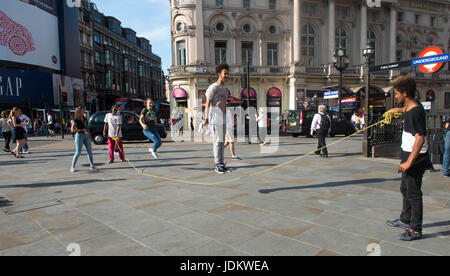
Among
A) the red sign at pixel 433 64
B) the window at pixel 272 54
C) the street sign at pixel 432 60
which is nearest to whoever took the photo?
the street sign at pixel 432 60

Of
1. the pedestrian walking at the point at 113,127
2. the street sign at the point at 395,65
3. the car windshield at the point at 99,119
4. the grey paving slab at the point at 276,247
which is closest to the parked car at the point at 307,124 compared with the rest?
the street sign at the point at 395,65

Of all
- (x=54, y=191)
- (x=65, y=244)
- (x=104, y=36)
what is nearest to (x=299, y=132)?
(x=54, y=191)

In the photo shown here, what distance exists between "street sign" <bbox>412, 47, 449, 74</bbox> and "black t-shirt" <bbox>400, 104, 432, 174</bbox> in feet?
14.0

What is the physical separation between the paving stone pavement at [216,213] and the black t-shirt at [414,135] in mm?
798

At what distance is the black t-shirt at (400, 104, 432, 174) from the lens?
9.67 feet

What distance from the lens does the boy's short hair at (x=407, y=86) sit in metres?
3.11

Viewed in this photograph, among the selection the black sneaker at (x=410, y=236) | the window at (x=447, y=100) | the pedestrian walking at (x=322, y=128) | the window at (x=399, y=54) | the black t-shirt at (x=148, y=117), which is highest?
the window at (x=399, y=54)

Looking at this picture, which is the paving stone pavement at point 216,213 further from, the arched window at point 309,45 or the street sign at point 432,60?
the arched window at point 309,45

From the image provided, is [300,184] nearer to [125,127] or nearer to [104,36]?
[125,127]

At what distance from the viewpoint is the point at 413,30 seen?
125 ft

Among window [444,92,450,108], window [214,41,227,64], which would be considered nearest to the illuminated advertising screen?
window [214,41,227,64]

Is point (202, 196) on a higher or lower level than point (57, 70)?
lower

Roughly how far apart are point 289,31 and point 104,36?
124ft
